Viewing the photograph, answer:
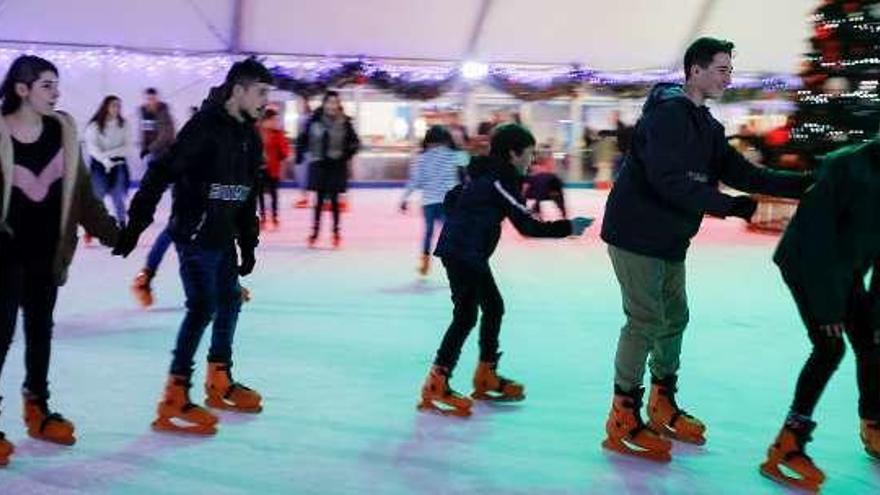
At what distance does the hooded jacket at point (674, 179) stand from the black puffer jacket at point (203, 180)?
1320mm

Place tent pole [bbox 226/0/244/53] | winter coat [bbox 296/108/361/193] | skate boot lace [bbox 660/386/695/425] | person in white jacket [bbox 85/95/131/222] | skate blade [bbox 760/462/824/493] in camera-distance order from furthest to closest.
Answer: tent pole [bbox 226/0/244/53]
winter coat [bbox 296/108/361/193]
person in white jacket [bbox 85/95/131/222]
skate boot lace [bbox 660/386/695/425]
skate blade [bbox 760/462/824/493]

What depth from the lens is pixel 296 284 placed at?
7.39 metres

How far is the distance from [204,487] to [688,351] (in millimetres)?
2884

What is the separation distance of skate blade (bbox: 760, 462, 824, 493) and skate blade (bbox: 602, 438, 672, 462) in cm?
31

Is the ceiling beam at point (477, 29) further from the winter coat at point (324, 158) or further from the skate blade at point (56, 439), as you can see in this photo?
the skate blade at point (56, 439)

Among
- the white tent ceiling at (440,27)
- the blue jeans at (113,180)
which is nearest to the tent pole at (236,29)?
the white tent ceiling at (440,27)

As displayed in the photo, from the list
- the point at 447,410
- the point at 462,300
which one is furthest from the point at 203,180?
the point at 447,410

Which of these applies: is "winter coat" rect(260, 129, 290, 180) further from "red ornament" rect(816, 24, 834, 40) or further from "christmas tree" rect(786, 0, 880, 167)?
"red ornament" rect(816, 24, 834, 40)

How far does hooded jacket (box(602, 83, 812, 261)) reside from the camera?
3320mm

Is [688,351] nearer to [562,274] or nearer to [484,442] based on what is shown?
[484,442]

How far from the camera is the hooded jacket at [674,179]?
3320mm

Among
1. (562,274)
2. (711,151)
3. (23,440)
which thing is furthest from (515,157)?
(562,274)

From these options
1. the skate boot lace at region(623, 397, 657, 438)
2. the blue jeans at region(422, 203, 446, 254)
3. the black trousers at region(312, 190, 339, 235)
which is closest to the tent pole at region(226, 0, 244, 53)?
the black trousers at region(312, 190, 339, 235)

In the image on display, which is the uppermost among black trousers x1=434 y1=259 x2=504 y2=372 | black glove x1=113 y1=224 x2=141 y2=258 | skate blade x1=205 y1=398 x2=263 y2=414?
black glove x1=113 y1=224 x2=141 y2=258
